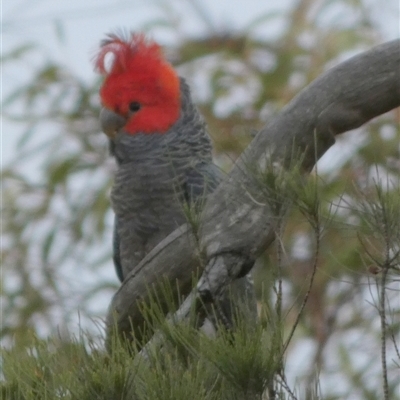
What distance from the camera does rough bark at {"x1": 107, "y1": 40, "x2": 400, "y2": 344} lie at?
1.48m

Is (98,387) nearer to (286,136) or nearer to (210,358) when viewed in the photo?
(210,358)

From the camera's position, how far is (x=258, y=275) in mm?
2930

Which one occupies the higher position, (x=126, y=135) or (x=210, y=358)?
(x=126, y=135)

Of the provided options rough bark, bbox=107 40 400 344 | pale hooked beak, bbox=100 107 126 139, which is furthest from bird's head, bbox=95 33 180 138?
rough bark, bbox=107 40 400 344

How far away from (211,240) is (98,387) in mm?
439

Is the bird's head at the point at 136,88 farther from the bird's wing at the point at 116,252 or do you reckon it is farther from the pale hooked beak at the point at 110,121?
the bird's wing at the point at 116,252

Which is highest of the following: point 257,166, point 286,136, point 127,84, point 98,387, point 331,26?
point 331,26

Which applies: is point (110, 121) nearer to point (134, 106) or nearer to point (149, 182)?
point (134, 106)

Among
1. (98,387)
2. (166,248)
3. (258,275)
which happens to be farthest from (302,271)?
(98,387)

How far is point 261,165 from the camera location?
4.75ft

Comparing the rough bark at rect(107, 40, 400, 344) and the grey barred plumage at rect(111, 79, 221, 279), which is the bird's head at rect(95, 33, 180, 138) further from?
the rough bark at rect(107, 40, 400, 344)

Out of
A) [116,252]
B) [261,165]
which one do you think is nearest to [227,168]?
[116,252]

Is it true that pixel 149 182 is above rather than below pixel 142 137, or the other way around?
below

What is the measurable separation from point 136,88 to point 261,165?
3.93 ft
